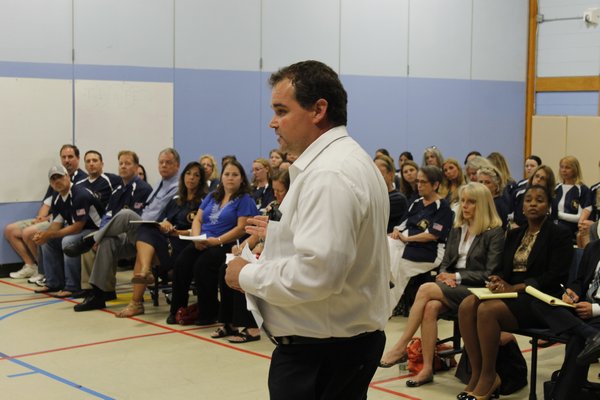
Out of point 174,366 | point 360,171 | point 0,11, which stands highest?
point 0,11

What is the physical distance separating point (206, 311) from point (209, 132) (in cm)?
459

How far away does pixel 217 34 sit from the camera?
1101cm

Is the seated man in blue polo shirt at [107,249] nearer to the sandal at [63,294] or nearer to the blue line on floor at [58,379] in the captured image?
the sandal at [63,294]

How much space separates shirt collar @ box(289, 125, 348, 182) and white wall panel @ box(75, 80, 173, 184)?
26.2 ft

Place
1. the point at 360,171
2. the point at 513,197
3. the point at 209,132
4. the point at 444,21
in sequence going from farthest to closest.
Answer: the point at 444,21
the point at 209,132
the point at 513,197
the point at 360,171

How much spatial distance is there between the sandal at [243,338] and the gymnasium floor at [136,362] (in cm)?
7

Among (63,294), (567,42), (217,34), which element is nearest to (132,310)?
(63,294)

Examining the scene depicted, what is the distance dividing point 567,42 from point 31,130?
30.6 ft

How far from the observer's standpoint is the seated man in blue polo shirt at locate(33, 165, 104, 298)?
309 inches

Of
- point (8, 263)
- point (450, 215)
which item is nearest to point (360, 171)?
point (450, 215)

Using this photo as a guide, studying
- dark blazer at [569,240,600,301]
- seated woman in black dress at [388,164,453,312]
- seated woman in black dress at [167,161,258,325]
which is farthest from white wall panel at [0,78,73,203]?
dark blazer at [569,240,600,301]

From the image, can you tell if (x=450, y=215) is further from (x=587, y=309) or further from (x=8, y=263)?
(x=8, y=263)

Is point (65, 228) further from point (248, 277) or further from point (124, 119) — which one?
point (248, 277)

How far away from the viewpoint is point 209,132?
11.0 m
